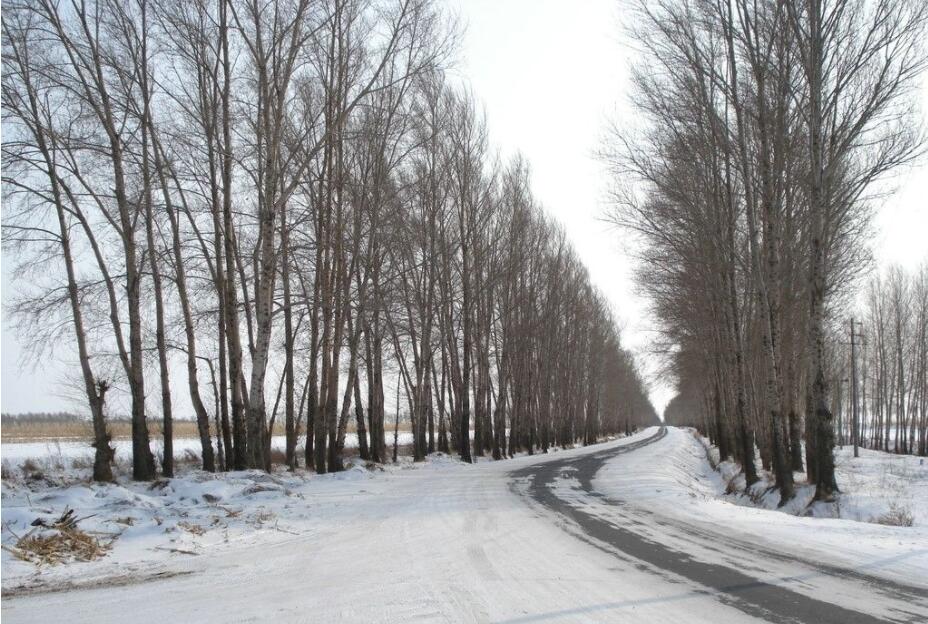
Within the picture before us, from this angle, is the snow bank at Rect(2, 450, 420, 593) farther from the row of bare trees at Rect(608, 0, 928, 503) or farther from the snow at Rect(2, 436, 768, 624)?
the row of bare trees at Rect(608, 0, 928, 503)

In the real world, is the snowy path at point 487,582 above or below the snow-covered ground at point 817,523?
above

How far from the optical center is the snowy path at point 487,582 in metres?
4.69

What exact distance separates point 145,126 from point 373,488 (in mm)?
9727

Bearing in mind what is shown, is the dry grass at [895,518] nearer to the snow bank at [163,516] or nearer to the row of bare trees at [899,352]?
the snow bank at [163,516]

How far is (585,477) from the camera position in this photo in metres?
17.1

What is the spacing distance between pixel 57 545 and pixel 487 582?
14.6 feet

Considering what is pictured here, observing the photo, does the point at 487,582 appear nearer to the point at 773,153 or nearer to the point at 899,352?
the point at 773,153

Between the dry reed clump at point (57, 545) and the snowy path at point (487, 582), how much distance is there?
92 cm

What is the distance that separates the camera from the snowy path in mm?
4691

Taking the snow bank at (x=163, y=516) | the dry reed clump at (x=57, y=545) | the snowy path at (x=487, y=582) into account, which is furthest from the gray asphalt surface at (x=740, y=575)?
the dry reed clump at (x=57, y=545)

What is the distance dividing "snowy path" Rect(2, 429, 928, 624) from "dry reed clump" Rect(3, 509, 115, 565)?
0.92m

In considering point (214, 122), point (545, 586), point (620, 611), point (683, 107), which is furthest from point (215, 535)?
point (683, 107)

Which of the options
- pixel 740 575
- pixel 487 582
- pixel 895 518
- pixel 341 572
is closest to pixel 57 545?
pixel 341 572

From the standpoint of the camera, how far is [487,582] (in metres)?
5.55
